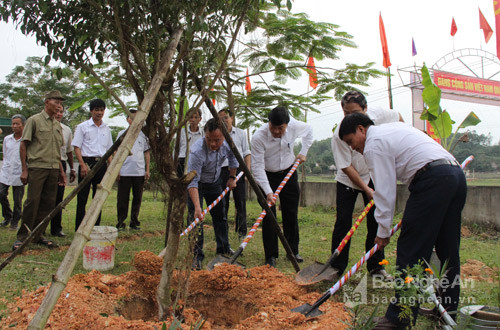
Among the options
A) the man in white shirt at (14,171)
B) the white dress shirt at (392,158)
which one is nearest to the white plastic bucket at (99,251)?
the white dress shirt at (392,158)

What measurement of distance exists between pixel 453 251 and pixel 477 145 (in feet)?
70.8

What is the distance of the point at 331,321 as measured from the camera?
2635 mm

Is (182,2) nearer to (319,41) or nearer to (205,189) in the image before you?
(205,189)

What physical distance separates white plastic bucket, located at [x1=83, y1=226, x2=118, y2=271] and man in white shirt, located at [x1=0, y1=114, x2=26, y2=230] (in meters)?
3.37

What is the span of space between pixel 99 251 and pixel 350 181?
267cm

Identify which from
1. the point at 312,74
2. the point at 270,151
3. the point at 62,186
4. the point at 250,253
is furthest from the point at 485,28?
the point at 62,186

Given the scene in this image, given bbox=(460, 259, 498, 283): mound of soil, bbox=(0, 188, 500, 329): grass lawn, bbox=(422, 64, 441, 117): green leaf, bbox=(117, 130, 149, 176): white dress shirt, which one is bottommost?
bbox=(0, 188, 500, 329): grass lawn

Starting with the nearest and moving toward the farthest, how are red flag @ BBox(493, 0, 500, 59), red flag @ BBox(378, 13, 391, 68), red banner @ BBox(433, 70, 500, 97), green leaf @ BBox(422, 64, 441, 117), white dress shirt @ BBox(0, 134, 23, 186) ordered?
green leaf @ BBox(422, 64, 441, 117) < white dress shirt @ BBox(0, 134, 23, 186) < red flag @ BBox(378, 13, 391, 68) < red flag @ BBox(493, 0, 500, 59) < red banner @ BBox(433, 70, 500, 97)

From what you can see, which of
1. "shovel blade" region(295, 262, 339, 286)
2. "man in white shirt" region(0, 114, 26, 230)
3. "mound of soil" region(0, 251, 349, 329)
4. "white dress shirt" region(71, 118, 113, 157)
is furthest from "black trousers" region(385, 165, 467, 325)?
"man in white shirt" region(0, 114, 26, 230)

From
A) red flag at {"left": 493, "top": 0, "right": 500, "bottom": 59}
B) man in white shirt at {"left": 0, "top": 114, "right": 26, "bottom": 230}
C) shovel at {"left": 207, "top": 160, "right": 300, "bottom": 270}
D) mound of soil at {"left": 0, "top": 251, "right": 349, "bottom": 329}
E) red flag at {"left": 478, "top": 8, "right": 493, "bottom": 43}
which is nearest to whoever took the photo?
mound of soil at {"left": 0, "top": 251, "right": 349, "bottom": 329}

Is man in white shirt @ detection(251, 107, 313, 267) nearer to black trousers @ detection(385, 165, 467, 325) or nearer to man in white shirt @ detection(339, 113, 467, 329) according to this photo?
man in white shirt @ detection(339, 113, 467, 329)

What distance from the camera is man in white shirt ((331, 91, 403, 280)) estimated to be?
12.6 feet

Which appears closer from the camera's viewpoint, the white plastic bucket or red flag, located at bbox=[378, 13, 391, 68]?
the white plastic bucket

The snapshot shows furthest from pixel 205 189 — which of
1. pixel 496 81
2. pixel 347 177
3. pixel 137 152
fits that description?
pixel 496 81
